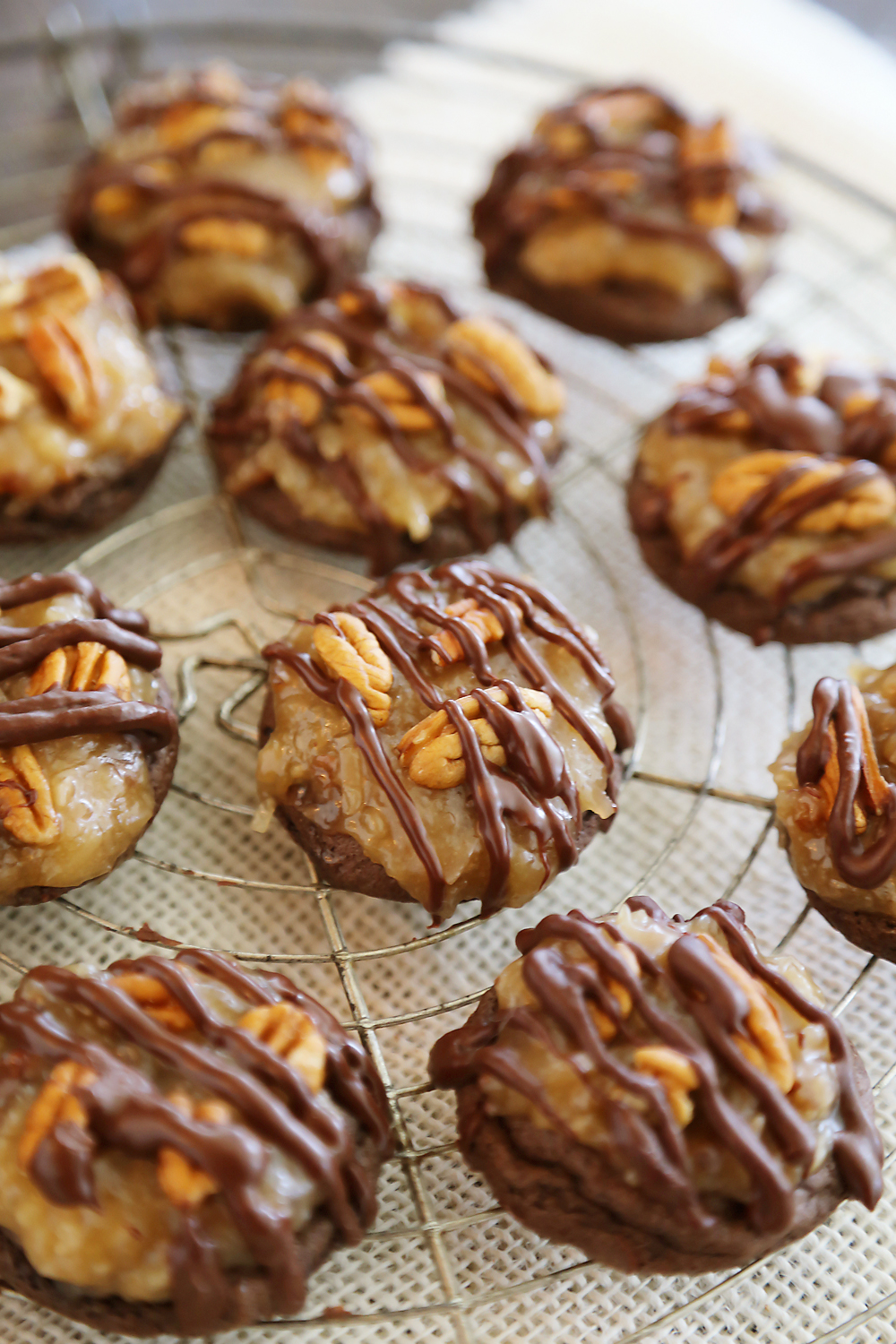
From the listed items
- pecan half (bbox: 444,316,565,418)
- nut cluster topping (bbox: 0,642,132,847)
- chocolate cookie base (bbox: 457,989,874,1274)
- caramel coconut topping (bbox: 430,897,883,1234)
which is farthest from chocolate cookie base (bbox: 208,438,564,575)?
chocolate cookie base (bbox: 457,989,874,1274)

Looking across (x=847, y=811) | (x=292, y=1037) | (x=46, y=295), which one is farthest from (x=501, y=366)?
(x=292, y=1037)

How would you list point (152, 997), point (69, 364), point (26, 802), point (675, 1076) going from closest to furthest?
point (675, 1076) < point (152, 997) < point (26, 802) < point (69, 364)

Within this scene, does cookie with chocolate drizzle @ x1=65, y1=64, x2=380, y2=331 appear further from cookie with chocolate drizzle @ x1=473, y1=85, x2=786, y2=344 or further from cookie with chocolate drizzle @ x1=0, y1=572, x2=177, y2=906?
cookie with chocolate drizzle @ x1=0, y1=572, x2=177, y2=906

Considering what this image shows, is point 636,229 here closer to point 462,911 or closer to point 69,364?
point 69,364

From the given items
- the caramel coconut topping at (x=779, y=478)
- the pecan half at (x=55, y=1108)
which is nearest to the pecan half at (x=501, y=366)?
the caramel coconut topping at (x=779, y=478)

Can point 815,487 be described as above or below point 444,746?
above

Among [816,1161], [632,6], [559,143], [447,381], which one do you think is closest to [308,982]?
[816,1161]

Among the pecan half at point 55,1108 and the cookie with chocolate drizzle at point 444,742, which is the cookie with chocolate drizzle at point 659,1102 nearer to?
the cookie with chocolate drizzle at point 444,742

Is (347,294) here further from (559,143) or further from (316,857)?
(316,857)
